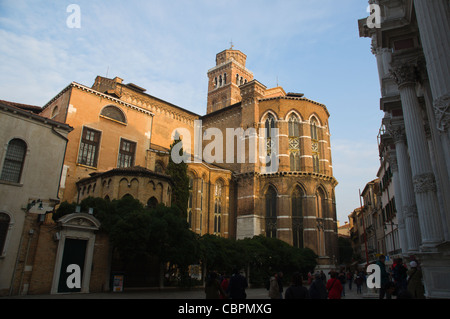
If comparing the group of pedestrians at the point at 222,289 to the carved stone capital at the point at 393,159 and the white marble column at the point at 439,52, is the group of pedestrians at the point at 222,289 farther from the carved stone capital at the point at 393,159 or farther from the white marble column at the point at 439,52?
the carved stone capital at the point at 393,159

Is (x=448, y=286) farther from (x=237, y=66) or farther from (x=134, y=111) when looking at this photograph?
(x=237, y=66)

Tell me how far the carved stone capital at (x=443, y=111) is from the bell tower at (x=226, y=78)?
6203 cm

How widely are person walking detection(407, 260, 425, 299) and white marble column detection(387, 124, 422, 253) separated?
376 cm

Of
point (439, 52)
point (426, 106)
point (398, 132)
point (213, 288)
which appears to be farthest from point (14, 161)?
point (398, 132)

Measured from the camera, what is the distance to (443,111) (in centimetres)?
745

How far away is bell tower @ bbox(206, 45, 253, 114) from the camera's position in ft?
230

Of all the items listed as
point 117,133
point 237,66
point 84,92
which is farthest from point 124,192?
point 237,66

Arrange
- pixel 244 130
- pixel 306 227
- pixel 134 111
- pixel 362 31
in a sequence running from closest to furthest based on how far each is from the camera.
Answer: pixel 362 31 → pixel 134 111 → pixel 306 227 → pixel 244 130

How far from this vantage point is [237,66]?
72.6m

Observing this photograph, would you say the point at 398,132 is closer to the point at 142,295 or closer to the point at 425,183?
the point at 425,183

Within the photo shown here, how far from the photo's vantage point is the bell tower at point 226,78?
70062mm

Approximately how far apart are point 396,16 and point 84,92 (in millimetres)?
26382

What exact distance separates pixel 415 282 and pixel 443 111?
221 inches

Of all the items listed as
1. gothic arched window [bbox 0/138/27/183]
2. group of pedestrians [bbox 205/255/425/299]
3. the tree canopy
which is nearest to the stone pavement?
the tree canopy
